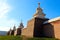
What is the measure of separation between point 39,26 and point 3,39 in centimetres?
561

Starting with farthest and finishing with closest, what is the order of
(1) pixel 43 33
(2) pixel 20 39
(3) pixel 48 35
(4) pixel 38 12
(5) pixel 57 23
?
(4) pixel 38 12
(1) pixel 43 33
(3) pixel 48 35
(5) pixel 57 23
(2) pixel 20 39

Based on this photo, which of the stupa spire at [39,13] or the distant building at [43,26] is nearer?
the distant building at [43,26]

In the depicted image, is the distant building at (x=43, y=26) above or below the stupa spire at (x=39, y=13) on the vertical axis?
below

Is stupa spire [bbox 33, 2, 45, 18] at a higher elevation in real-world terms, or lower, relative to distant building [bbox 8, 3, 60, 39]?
higher

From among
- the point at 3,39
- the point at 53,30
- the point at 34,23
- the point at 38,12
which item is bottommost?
the point at 3,39

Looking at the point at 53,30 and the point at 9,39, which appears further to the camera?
the point at 53,30

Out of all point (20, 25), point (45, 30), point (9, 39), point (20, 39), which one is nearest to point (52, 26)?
point (45, 30)

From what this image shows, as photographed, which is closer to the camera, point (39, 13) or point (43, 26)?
point (43, 26)

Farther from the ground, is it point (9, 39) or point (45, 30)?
point (45, 30)

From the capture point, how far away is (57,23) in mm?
15289

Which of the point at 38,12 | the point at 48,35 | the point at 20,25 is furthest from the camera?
the point at 20,25

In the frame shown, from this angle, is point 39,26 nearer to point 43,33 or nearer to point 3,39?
point 43,33

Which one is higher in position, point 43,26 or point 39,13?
point 39,13

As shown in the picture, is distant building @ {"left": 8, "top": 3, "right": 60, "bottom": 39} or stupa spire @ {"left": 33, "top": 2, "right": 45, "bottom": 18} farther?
stupa spire @ {"left": 33, "top": 2, "right": 45, "bottom": 18}
